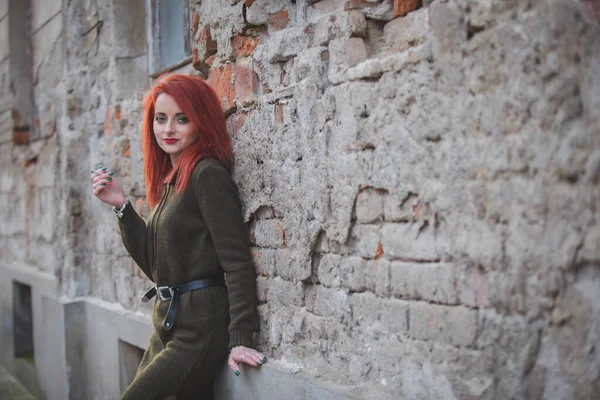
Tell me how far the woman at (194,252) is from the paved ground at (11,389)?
351 cm

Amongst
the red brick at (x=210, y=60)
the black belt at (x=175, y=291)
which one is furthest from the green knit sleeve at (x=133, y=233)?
the red brick at (x=210, y=60)

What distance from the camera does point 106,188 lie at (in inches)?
113

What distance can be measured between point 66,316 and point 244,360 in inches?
102

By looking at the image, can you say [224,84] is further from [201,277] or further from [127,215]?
[201,277]

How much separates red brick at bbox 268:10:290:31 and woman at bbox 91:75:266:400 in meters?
0.39

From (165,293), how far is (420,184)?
1.29 meters

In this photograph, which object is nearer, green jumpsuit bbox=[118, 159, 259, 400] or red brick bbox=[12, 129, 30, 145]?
green jumpsuit bbox=[118, 159, 259, 400]

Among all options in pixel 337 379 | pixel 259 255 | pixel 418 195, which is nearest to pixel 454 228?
pixel 418 195

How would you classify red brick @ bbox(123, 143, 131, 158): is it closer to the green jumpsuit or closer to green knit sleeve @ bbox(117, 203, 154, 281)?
green knit sleeve @ bbox(117, 203, 154, 281)

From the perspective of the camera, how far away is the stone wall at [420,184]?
1.56 meters

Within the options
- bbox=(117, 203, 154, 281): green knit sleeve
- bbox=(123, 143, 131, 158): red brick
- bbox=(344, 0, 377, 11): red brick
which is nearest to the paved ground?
bbox=(123, 143, 131, 158): red brick

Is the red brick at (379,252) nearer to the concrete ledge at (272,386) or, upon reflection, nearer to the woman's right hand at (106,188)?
the concrete ledge at (272,386)

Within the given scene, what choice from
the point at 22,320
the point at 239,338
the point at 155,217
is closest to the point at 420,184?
the point at 239,338

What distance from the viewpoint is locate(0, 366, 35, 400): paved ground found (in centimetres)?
569
